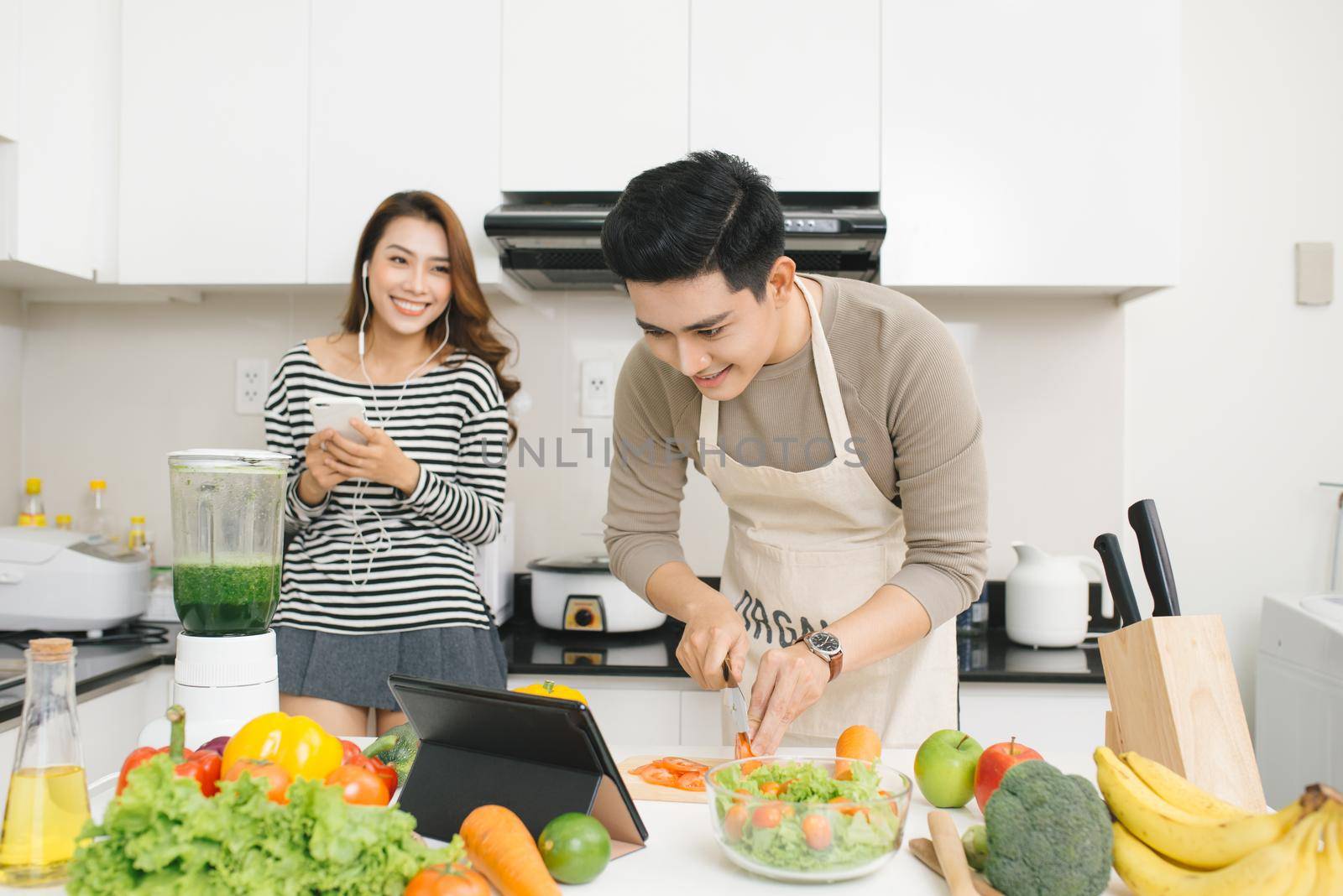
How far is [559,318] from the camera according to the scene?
2555 millimetres

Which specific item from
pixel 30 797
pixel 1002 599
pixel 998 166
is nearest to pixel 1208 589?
pixel 1002 599

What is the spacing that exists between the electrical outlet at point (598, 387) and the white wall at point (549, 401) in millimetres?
26

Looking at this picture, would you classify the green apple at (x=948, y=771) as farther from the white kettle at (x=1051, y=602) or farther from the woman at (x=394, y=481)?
the white kettle at (x=1051, y=602)

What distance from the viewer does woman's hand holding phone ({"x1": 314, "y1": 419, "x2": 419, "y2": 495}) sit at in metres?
1.70

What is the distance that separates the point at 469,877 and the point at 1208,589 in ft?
7.19

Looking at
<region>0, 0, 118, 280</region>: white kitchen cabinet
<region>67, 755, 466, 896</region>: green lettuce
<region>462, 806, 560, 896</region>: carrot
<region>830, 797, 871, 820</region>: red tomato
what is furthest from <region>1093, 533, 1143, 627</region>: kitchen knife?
<region>0, 0, 118, 280</region>: white kitchen cabinet

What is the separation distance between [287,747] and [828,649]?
0.60 meters

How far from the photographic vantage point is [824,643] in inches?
48.1

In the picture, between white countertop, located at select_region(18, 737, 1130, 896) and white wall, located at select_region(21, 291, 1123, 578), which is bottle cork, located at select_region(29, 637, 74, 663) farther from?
white wall, located at select_region(21, 291, 1123, 578)

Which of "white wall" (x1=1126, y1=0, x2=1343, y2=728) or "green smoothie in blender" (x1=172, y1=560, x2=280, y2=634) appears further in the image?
"white wall" (x1=1126, y1=0, x2=1343, y2=728)

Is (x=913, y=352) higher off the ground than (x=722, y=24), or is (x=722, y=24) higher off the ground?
(x=722, y=24)

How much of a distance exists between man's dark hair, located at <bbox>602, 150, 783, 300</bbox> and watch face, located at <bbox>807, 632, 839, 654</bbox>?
1.36 feet

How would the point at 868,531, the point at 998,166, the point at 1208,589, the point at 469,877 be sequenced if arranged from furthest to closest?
the point at 1208,589 < the point at 998,166 < the point at 868,531 < the point at 469,877

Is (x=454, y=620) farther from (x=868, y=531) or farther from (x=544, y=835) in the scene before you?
(x=544, y=835)
